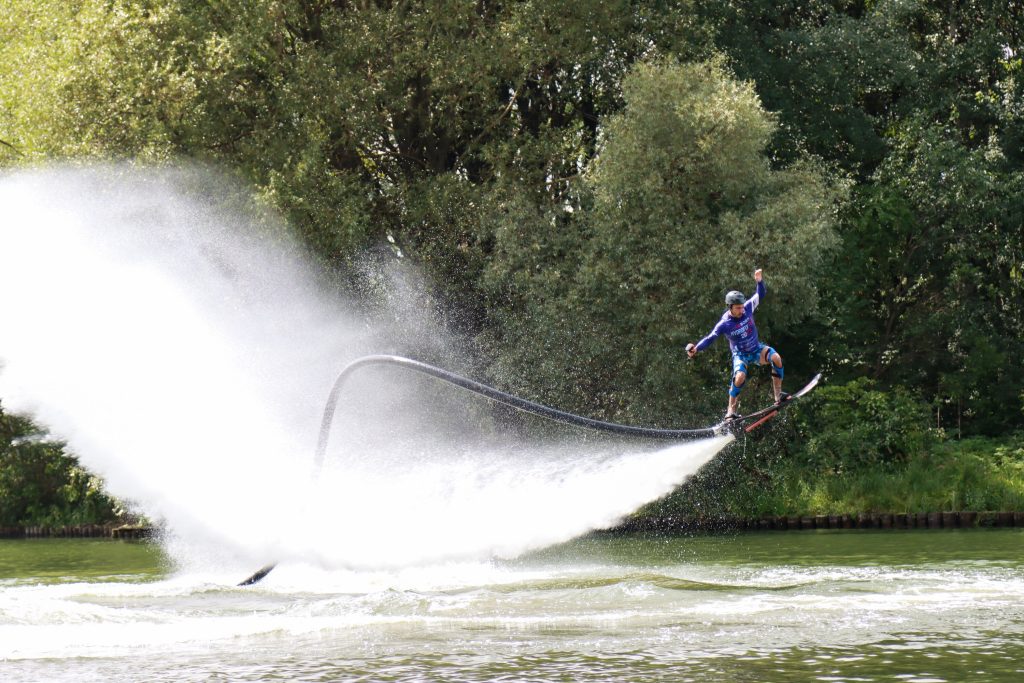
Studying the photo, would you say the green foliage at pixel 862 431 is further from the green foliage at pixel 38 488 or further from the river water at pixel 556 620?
the green foliage at pixel 38 488

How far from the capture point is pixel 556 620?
20.7m

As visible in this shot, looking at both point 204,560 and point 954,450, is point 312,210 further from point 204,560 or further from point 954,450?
point 954,450

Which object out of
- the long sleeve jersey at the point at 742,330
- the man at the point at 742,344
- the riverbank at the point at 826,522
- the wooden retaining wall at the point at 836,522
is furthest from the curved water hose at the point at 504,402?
the wooden retaining wall at the point at 836,522

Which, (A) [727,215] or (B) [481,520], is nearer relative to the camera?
(B) [481,520]

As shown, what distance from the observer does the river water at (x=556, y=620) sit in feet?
55.9

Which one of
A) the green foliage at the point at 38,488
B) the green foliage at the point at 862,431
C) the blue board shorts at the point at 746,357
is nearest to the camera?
the blue board shorts at the point at 746,357

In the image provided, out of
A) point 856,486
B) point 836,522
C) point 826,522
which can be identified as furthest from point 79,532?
point 856,486

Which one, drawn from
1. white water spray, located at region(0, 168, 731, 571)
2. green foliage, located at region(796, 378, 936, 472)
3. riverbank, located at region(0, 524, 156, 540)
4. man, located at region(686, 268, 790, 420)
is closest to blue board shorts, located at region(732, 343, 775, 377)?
man, located at region(686, 268, 790, 420)

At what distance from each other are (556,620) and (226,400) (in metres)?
14.1

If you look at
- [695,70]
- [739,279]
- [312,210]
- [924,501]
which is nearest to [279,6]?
[312,210]

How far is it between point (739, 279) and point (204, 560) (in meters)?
13.8

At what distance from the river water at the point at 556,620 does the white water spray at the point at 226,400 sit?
117 cm

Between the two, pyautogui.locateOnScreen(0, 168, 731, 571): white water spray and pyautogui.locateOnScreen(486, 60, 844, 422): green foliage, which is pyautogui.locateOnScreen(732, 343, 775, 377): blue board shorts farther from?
pyautogui.locateOnScreen(486, 60, 844, 422): green foliage

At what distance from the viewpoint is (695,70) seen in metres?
36.4
